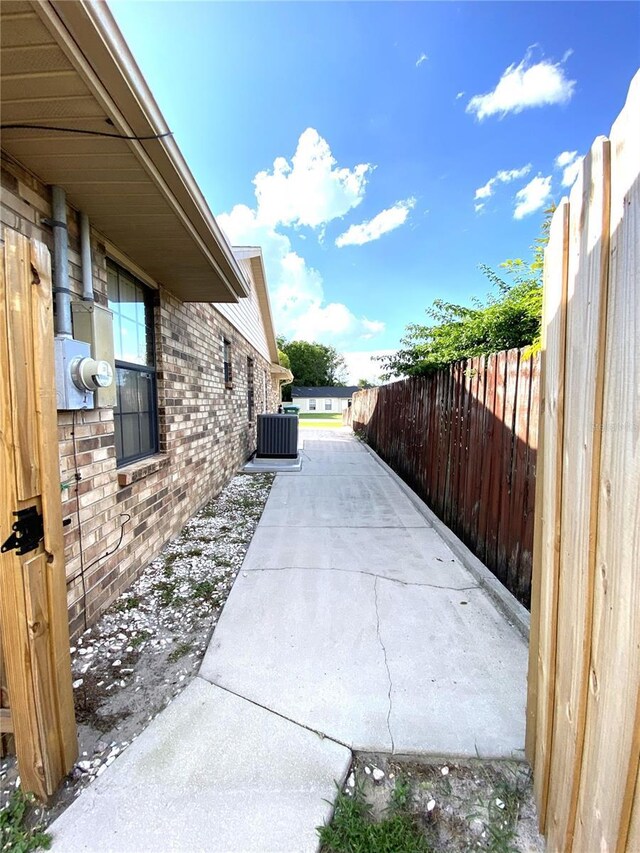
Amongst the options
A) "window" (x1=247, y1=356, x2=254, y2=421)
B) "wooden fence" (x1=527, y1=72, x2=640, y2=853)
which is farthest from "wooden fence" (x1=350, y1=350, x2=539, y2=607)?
"window" (x1=247, y1=356, x2=254, y2=421)

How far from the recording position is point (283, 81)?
5566mm

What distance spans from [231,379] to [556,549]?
256 inches

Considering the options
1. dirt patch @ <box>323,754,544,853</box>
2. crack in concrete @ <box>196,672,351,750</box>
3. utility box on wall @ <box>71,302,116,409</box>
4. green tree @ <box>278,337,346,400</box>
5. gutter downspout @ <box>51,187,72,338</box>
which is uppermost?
green tree @ <box>278,337,346,400</box>

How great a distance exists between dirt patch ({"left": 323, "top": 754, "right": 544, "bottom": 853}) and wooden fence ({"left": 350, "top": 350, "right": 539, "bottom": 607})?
4.52 ft

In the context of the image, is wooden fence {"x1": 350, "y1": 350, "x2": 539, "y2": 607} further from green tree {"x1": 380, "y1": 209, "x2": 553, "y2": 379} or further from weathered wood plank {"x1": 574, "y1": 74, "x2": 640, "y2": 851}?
weathered wood plank {"x1": 574, "y1": 74, "x2": 640, "y2": 851}

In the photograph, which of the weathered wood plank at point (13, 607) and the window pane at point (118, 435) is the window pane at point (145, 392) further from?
the weathered wood plank at point (13, 607)

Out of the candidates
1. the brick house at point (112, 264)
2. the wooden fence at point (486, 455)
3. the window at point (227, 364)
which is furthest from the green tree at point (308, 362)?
the brick house at point (112, 264)

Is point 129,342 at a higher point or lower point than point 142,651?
higher

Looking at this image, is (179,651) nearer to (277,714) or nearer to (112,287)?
(277,714)

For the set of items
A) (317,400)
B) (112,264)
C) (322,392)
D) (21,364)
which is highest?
(322,392)

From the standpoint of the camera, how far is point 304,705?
5.86ft

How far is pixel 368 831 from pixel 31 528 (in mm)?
1582

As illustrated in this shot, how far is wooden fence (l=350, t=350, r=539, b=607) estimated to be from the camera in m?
2.72

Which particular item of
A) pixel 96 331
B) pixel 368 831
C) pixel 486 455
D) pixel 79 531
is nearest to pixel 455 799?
pixel 368 831
